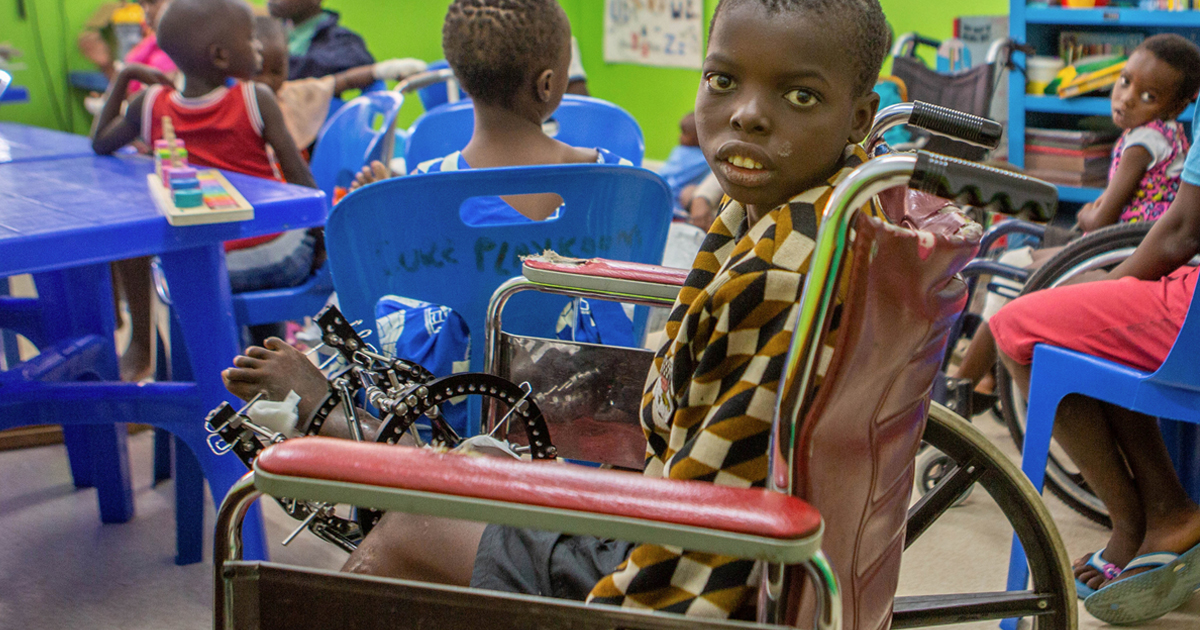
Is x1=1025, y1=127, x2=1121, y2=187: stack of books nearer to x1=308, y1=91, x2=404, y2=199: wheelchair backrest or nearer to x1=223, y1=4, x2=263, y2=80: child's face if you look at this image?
x1=308, y1=91, x2=404, y2=199: wheelchair backrest

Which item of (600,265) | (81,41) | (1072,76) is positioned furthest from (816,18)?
(81,41)

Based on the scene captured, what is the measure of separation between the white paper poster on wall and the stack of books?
210 centimetres

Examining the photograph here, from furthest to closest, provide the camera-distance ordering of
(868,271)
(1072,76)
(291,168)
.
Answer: (1072,76), (291,168), (868,271)

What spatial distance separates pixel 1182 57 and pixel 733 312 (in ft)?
6.69

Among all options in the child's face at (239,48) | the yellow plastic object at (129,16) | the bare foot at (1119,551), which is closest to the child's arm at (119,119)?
the child's face at (239,48)

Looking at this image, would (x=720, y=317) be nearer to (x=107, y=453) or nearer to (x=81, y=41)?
(x=107, y=453)

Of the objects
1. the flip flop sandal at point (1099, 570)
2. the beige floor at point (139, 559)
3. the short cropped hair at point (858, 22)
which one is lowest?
the beige floor at point (139, 559)

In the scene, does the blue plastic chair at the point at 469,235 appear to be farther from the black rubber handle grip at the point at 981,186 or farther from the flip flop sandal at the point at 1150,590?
the flip flop sandal at the point at 1150,590

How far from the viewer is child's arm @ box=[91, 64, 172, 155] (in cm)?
199

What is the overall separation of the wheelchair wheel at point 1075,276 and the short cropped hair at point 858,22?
1.02 meters

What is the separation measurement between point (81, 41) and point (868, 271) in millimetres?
5180

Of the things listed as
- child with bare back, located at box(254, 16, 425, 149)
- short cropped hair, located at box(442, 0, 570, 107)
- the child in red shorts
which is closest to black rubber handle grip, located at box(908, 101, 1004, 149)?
the child in red shorts

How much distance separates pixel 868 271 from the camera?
0.63m

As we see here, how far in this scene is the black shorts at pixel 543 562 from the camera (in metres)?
0.86
